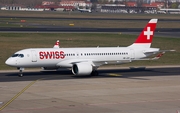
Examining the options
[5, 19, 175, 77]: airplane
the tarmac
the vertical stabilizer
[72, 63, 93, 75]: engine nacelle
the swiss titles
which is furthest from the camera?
the vertical stabilizer

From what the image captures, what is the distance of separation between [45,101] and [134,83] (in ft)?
45.3

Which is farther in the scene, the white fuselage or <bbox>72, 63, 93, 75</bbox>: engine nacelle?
the white fuselage

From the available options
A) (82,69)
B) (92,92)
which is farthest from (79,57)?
(92,92)

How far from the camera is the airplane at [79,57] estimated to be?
53594 millimetres

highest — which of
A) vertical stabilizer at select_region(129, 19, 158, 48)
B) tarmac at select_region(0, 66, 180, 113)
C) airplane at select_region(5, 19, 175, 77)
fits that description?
vertical stabilizer at select_region(129, 19, 158, 48)

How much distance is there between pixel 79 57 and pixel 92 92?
1247 cm

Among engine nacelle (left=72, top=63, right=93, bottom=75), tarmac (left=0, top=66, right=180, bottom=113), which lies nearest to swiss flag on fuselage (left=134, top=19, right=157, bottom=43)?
tarmac (left=0, top=66, right=180, bottom=113)

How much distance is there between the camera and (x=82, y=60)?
5572cm

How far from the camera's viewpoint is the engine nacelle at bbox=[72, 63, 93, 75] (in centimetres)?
5338

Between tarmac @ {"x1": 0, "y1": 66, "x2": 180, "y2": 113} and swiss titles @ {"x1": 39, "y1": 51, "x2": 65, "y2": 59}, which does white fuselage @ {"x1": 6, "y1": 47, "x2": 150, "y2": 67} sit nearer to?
swiss titles @ {"x1": 39, "y1": 51, "x2": 65, "y2": 59}

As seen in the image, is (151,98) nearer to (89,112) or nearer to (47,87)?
(89,112)

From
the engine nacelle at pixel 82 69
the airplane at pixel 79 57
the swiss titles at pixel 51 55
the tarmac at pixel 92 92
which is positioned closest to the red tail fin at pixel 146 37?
the airplane at pixel 79 57

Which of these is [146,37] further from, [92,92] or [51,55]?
[92,92]

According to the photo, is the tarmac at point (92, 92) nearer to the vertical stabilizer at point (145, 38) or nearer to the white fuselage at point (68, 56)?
the white fuselage at point (68, 56)
